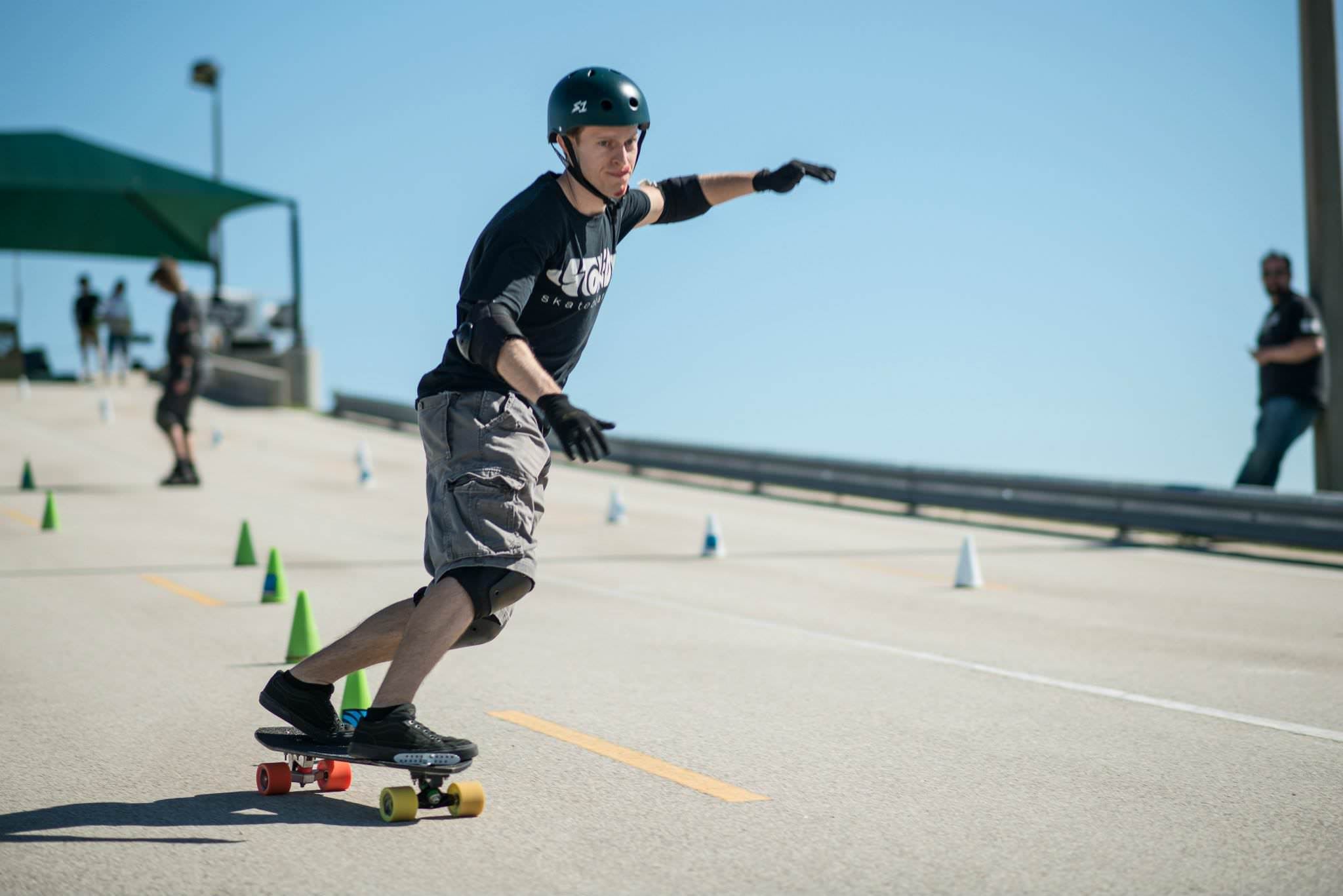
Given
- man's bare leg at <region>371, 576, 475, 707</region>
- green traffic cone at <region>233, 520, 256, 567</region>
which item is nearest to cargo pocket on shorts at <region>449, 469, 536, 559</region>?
man's bare leg at <region>371, 576, 475, 707</region>

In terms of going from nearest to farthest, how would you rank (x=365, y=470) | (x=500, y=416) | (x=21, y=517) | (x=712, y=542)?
(x=500, y=416) → (x=712, y=542) → (x=21, y=517) → (x=365, y=470)

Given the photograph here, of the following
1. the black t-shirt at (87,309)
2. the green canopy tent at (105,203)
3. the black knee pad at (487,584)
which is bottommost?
the black knee pad at (487,584)

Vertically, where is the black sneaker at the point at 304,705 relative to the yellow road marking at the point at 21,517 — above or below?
below

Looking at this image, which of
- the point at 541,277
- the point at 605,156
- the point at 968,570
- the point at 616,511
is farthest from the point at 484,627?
the point at 616,511

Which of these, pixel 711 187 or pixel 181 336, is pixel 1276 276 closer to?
pixel 711 187

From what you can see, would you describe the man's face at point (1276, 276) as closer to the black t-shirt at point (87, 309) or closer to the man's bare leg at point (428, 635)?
the man's bare leg at point (428, 635)

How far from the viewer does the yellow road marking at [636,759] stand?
16.1 ft

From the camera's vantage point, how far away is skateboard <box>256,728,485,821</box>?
4379 mm

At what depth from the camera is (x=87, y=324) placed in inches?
1335

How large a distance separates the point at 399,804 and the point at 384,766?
15 centimetres

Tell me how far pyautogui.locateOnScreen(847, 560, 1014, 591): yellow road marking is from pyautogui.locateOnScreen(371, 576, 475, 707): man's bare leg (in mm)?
7753

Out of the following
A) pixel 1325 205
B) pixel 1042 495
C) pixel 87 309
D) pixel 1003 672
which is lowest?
pixel 1003 672

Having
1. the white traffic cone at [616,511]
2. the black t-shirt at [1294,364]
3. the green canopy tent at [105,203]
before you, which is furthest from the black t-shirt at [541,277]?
the green canopy tent at [105,203]

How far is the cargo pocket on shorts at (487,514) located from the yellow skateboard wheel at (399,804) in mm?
803
